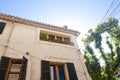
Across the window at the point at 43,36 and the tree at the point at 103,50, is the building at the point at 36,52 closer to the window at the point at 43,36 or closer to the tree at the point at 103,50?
the window at the point at 43,36

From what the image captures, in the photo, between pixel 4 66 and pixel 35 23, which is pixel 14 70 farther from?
pixel 35 23

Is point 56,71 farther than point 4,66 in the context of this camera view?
Yes

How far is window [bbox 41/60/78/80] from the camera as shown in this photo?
647 cm

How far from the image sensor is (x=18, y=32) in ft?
26.7

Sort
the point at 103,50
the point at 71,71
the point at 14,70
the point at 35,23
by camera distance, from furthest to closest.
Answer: the point at 103,50, the point at 35,23, the point at 71,71, the point at 14,70

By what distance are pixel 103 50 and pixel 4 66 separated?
13.3 metres

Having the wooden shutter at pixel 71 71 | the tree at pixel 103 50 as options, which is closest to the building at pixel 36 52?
the wooden shutter at pixel 71 71

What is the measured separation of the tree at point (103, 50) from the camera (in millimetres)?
15837

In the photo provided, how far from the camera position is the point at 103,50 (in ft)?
53.3

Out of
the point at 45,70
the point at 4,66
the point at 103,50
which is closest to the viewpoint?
the point at 4,66

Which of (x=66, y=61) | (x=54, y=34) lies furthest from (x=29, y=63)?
(x=54, y=34)

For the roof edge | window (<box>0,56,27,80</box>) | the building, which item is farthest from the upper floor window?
window (<box>0,56,27,80</box>)

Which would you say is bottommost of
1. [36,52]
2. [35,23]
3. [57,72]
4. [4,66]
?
[57,72]

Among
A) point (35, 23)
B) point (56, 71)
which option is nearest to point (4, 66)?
point (56, 71)
